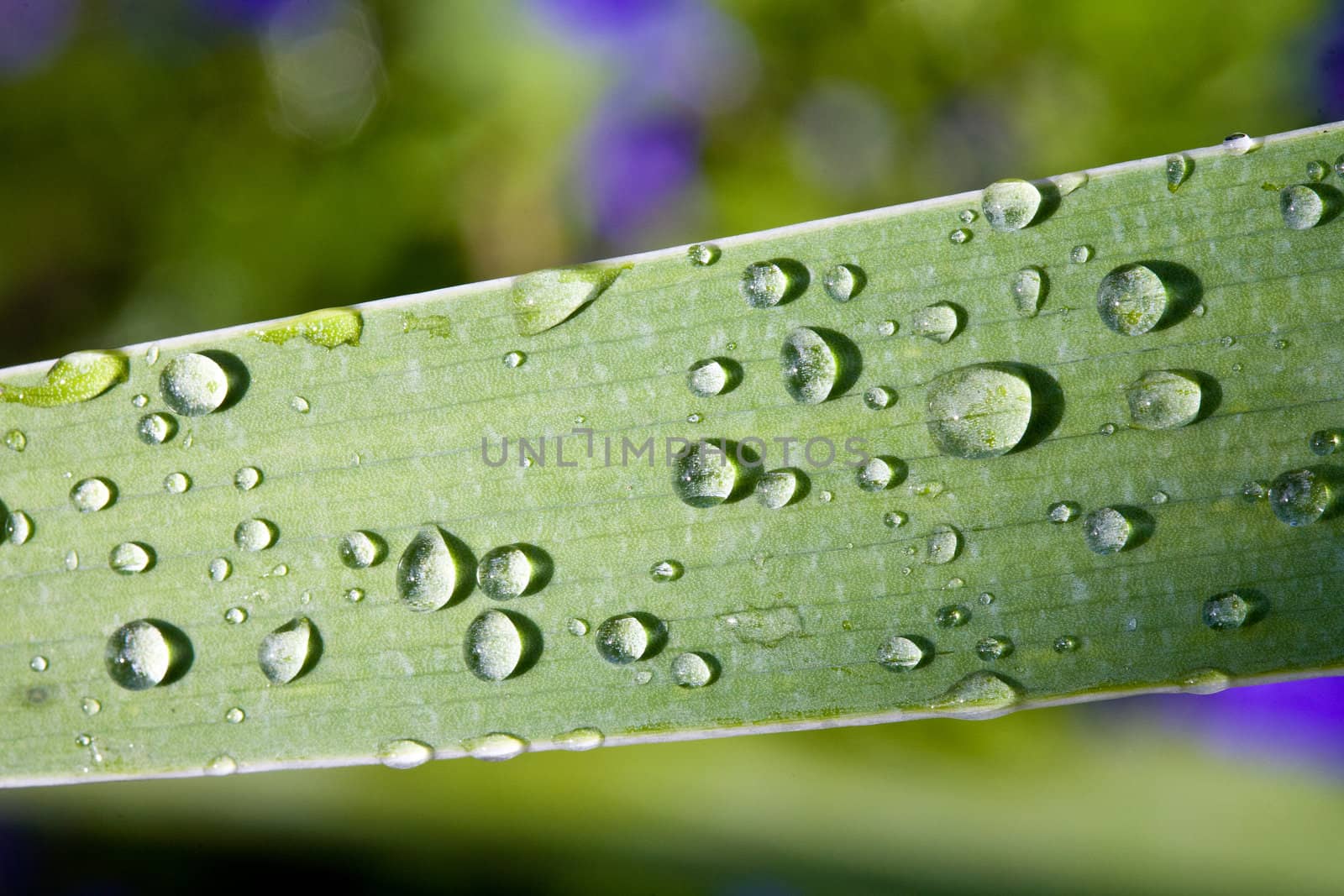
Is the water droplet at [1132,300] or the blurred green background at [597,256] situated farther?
the blurred green background at [597,256]

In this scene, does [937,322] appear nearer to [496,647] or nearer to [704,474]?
[704,474]

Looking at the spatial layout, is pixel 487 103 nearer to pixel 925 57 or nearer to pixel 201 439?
pixel 925 57

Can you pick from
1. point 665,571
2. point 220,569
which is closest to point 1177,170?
point 665,571

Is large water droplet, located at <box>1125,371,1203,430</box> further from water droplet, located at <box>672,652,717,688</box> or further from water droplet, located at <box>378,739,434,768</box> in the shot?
water droplet, located at <box>378,739,434,768</box>

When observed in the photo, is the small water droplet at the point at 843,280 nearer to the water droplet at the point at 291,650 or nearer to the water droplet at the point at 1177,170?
the water droplet at the point at 1177,170

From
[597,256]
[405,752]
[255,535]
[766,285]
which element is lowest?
[405,752]

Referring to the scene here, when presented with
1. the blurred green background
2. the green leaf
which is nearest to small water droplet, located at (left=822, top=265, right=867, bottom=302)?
the green leaf

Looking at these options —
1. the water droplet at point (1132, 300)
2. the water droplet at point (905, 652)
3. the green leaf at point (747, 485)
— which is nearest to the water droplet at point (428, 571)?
the green leaf at point (747, 485)
